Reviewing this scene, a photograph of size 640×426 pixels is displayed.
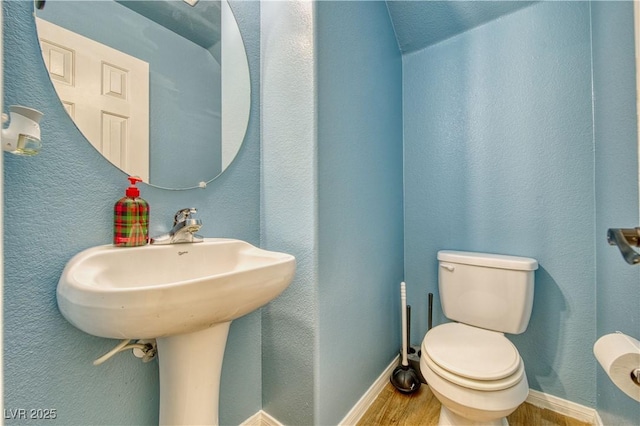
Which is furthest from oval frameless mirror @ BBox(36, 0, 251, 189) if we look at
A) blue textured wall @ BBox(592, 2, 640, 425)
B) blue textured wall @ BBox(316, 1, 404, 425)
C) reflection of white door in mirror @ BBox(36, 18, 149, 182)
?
blue textured wall @ BBox(592, 2, 640, 425)

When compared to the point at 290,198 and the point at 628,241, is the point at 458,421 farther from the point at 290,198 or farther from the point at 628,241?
the point at 290,198

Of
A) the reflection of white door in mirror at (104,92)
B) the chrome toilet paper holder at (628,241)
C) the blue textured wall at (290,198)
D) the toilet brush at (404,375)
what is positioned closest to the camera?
the chrome toilet paper holder at (628,241)

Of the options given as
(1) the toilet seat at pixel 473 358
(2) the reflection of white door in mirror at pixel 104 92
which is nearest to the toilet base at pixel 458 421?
(1) the toilet seat at pixel 473 358

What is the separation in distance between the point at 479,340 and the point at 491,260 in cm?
36

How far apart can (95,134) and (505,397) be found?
1473mm

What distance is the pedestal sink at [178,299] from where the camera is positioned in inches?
21.1

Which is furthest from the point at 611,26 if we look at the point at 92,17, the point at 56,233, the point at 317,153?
the point at 56,233

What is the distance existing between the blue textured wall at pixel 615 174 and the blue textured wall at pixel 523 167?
0.21ft

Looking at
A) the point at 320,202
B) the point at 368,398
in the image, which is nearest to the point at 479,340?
the point at 368,398

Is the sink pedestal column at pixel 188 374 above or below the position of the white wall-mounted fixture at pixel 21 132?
below

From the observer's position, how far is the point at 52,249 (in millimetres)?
687

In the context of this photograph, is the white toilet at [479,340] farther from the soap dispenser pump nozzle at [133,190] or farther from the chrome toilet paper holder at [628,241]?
the soap dispenser pump nozzle at [133,190]

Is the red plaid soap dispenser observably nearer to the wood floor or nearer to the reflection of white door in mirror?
the reflection of white door in mirror

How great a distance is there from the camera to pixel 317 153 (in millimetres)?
1011
